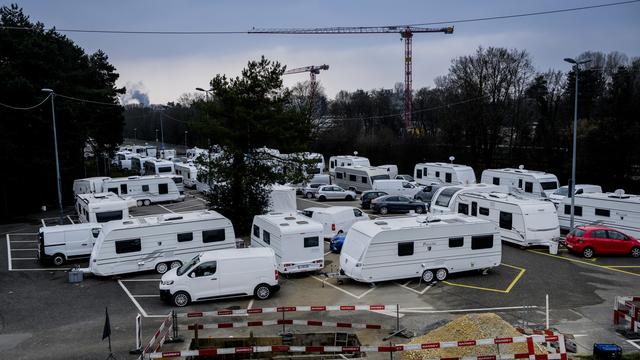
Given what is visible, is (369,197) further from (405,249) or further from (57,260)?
(57,260)

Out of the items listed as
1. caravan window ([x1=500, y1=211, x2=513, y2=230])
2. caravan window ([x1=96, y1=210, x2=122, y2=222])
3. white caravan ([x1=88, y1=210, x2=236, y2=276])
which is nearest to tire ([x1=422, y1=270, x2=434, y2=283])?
caravan window ([x1=500, y1=211, x2=513, y2=230])

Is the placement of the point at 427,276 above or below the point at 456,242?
below

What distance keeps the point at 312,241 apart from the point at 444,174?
23.7 meters

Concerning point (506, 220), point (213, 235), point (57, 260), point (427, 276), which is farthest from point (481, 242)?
point (57, 260)

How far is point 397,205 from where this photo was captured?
3566cm

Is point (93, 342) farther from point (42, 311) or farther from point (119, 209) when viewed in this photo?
point (119, 209)

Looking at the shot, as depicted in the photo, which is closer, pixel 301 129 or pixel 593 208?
pixel 593 208

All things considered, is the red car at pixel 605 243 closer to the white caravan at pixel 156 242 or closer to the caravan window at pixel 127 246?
the white caravan at pixel 156 242

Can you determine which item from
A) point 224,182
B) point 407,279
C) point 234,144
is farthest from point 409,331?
point 224,182

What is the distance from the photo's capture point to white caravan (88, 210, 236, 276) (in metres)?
21.4

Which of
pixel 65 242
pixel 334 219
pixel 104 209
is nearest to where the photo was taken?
pixel 65 242

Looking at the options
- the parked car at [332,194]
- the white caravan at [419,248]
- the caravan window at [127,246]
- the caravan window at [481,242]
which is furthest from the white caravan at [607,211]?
the caravan window at [127,246]

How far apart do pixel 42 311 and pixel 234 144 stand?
44.2ft

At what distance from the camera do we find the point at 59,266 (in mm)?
24516
